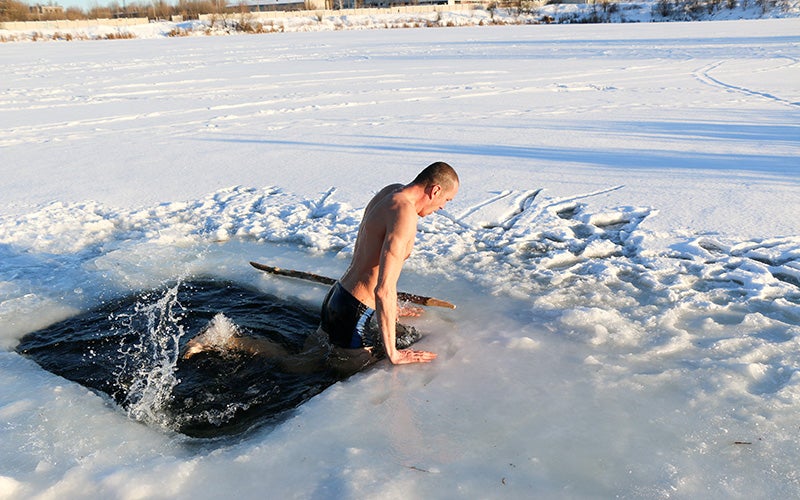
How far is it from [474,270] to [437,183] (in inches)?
58.5

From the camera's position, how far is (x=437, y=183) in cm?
307

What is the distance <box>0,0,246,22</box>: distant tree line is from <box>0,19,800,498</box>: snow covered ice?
44.9m

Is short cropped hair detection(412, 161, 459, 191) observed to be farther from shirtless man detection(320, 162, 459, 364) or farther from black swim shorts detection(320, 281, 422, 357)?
black swim shorts detection(320, 281, 422, 357)

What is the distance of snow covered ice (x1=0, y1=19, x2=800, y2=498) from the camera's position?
2461 millimetres

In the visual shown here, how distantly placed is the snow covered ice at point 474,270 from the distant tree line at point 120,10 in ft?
147

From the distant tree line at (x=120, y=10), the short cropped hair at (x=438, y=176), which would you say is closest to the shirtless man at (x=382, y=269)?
the short cropped hair at (x=438, y=176)

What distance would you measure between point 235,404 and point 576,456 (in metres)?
1.75

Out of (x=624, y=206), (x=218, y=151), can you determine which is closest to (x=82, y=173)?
(x=218, y=151)

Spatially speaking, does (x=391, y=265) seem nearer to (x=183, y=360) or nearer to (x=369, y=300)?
(x=369, y=300)

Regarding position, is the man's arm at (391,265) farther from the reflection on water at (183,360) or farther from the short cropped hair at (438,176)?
the reflection on water at (183,360)

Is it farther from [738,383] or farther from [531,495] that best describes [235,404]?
[738,383]

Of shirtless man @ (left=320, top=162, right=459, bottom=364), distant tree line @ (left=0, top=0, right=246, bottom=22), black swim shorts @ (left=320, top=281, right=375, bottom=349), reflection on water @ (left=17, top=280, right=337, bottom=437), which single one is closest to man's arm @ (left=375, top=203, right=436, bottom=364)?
shirtless man @ (left=320, top=162, right=459, bottom=364)

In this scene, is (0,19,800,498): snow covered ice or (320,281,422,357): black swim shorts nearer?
(0,19,800,498): snow covered ice

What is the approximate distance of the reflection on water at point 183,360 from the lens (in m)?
3.17
